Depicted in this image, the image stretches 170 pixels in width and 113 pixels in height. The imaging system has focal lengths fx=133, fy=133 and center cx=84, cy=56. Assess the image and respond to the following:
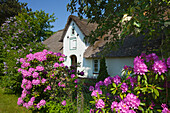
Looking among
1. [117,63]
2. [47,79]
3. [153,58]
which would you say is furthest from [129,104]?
[117,63]

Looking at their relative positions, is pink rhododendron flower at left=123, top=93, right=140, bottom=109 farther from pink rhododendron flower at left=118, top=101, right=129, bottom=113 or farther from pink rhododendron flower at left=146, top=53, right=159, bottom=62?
pink rhododendron flower at left=146, top=53, right=159, bottom=62

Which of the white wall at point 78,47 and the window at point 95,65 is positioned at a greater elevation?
the white wall at point 78,47

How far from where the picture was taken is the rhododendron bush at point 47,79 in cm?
480

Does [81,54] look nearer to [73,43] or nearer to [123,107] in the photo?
[73,43]

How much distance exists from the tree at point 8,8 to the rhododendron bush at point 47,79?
75.2ft

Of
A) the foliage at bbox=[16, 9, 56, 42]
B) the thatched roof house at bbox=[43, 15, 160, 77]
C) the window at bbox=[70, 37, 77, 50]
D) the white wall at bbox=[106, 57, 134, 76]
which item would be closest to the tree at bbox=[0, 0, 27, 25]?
the foliage at bbox=[16, 9, 56, 42]

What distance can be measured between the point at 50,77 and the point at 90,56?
29.0 ft

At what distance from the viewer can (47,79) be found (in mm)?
5113

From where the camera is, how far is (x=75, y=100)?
475cm

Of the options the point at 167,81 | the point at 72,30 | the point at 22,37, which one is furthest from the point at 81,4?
the point at 72,30

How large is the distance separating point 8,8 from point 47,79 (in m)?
23.9

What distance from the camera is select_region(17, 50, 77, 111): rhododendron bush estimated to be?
4.80 meters

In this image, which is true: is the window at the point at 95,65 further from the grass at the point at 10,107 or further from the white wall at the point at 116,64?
the grass at the point at 10,107

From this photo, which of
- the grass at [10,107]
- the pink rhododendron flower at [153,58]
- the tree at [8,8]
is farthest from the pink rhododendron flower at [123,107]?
the tree at [8,8]
